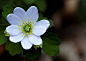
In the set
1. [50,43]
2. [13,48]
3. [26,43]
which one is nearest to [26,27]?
[26,43]

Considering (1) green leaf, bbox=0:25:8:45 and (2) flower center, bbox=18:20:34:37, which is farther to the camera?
(2) flower center, bbox=18:20:34:37

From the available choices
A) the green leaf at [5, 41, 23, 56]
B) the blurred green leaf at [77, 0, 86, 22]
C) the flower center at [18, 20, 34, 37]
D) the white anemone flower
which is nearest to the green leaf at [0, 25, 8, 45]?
the green leaf at [5, 41, 23, 56]

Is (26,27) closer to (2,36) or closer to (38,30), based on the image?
(38,30)

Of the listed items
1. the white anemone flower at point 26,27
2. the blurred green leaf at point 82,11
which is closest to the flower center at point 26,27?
the white anemone flower at point 26,27

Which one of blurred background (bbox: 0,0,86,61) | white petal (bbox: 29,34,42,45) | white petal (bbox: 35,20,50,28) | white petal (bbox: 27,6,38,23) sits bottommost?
blurred background (bbox: 0,0,86,61)

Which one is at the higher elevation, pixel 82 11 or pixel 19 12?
pixel 19 12

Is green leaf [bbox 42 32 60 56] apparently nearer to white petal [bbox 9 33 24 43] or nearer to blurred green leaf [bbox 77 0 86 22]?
white petal [bbox 9 33 24 43]

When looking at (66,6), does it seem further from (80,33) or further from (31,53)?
(31,53)
